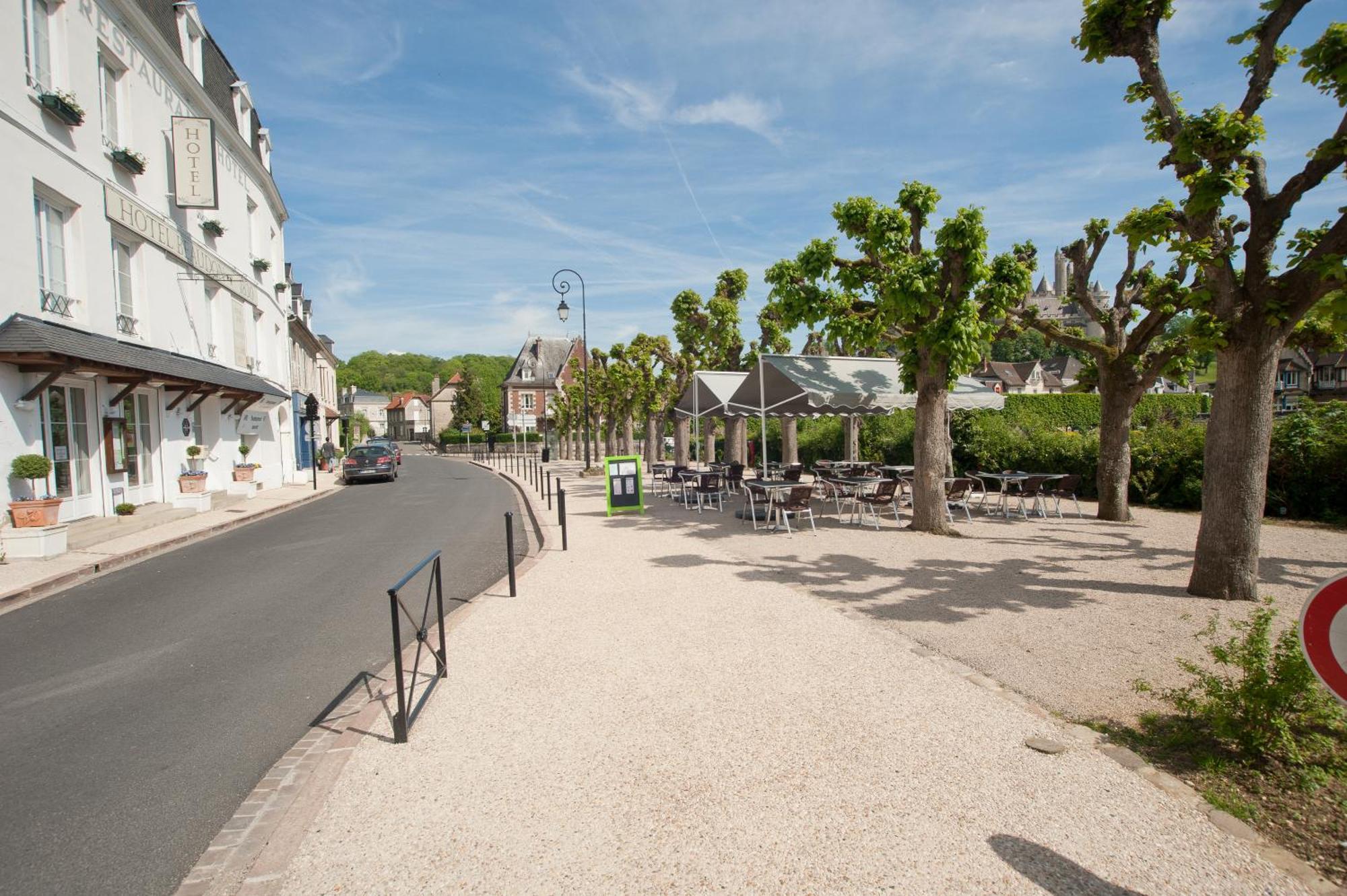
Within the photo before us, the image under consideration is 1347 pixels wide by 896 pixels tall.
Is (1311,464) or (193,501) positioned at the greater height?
(1311,464)

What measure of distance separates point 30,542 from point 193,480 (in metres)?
6.64

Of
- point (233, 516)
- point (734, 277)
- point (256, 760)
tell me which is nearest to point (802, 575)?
point (256, 760)

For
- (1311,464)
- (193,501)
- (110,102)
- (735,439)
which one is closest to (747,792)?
(1311,464)

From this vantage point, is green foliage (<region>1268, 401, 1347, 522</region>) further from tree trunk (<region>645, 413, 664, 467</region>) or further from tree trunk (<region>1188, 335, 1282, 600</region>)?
tree trunk (<region>645, 413, 664, 467</region>)

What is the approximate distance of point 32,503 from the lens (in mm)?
9727

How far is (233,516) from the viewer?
15.1m

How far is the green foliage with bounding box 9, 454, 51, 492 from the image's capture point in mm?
9883

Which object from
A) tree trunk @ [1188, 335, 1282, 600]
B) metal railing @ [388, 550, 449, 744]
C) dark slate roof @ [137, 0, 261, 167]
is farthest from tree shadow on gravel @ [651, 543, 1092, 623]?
dark slate roof @ [137, 0, 261, 167]

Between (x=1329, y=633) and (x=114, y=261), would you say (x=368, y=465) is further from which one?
(x=1329, y=633)

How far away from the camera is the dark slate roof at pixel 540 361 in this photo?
3014 inches

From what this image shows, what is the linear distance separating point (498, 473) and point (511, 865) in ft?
100

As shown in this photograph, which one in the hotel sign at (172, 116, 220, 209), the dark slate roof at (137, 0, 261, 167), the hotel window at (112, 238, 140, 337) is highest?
the dark slate roof at (137, 0, 261, 167)

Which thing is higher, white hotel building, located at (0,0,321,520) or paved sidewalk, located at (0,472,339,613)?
white hotel building, located at (0,0,321,520)

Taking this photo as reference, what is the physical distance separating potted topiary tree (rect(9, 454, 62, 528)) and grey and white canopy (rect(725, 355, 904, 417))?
36.0 ft
